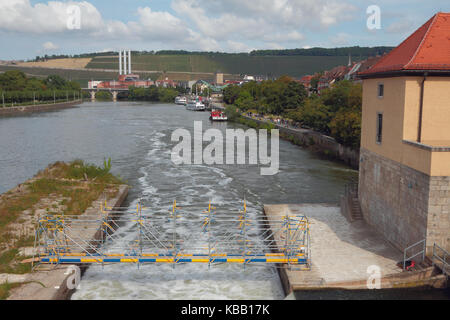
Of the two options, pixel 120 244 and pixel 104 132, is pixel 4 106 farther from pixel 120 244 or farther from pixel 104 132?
pixel 120 244

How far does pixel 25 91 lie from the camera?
106938 mm

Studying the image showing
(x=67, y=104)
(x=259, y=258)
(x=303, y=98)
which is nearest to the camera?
(x=259, y=258)

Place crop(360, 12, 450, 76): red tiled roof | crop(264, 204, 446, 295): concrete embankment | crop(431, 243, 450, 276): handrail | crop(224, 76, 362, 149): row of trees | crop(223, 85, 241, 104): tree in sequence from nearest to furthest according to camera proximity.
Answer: crop(431, 243, 450, 276): handrail < crop(264, 204, 446, 295): concrete embankment < crop(360, 12, 450, 76): red tiled roof < crop(224, 76, 362, 149): row of trees < crop(223, 85, 241, 104): tree

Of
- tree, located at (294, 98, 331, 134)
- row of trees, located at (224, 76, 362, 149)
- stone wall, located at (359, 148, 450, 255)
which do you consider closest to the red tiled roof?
stone wall, located at (359, 148, 450, 255)

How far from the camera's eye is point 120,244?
56.6 feet

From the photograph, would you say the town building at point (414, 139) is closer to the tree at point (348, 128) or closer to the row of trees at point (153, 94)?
the tree at point (348, 128)

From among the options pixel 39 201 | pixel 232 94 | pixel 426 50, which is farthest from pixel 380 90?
pixel 232 94

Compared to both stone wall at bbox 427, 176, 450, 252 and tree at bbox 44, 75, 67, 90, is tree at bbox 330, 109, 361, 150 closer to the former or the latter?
stone wall at bbox 427, 176, 450, 252

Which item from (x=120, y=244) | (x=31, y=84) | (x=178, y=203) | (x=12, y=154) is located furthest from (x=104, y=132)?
(x=31, y=84)

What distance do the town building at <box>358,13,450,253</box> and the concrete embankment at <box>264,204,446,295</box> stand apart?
66 cm

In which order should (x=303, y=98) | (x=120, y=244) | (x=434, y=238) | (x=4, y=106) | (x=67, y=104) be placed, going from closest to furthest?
(x=434, y=238) < (x=120, y=244) < (x=303, y=98) < (x=4, y=106) < (x=67, y=104)

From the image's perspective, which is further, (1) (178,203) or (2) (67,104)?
(2) (67,104)

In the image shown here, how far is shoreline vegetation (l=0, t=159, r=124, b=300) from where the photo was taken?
14148 millimetres

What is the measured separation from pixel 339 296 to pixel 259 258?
8.37 ft
